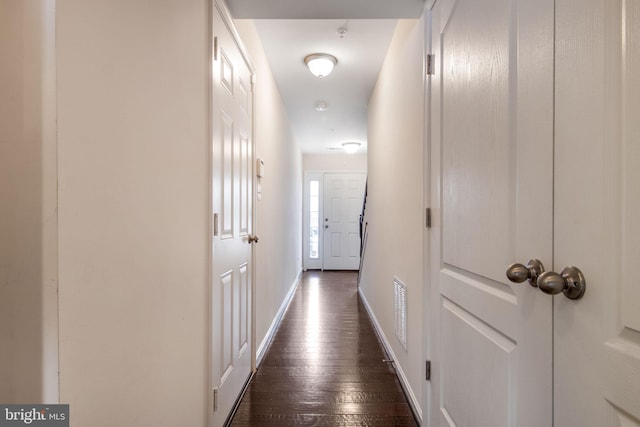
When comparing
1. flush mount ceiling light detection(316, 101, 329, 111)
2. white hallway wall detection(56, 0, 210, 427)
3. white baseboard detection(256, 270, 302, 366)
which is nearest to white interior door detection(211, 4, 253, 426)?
white hallway wall detection(56, 0, 210, 427)

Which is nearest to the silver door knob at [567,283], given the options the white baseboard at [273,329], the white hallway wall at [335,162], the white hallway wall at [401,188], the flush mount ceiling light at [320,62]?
the white hallway wall at [401,188]

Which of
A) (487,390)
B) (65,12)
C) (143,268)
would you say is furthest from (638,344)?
(65,12)

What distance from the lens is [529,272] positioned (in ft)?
2.48

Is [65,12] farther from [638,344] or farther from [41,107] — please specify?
[638,344]

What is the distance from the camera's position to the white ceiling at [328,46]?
68.6 inches

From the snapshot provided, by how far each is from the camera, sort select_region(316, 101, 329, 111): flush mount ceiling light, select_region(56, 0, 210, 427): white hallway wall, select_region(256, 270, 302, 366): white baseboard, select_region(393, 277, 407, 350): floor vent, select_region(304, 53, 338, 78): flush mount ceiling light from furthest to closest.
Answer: select_region(316, 101, 329, 111): flush mount ceiling light < select_region(304, 53, 338, 78): flush mount ceiling light < select_region(256, 270, 302, 366): white baseboard < select_region(393, 277, 407, 350): floor vent < select_region(56, 0, 210, 427): white hallway wall

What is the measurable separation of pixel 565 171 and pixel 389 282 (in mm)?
2172

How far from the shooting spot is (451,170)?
1.28 meters

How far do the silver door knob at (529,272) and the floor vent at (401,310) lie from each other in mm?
1410

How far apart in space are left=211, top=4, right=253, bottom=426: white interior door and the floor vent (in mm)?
1070

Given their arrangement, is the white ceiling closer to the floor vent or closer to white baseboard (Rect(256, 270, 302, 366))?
the floor vent

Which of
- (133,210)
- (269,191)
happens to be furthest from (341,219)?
(133,210)

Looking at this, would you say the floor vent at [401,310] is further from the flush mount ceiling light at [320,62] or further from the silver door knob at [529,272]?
the flush mount ceiling light at [320,62]

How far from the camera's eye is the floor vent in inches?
83.7
